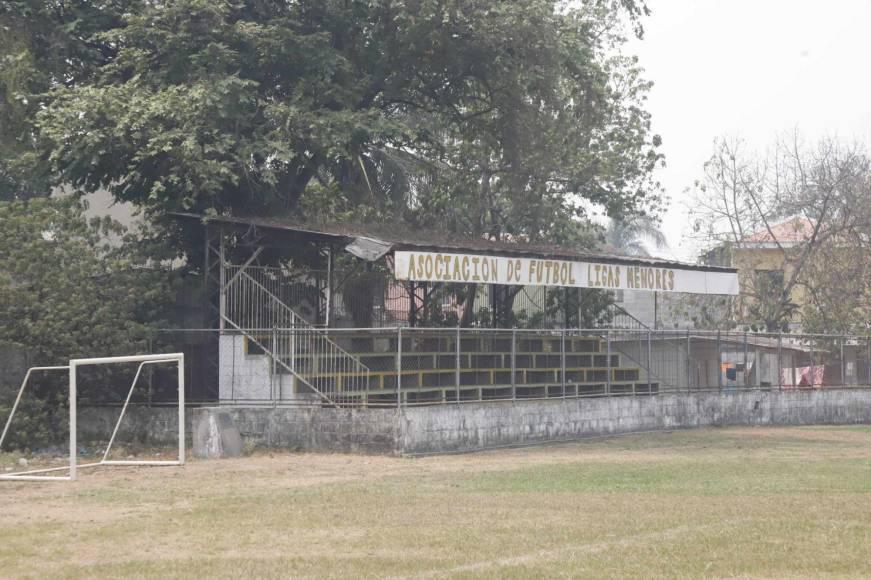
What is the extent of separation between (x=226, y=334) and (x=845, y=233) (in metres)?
28.1

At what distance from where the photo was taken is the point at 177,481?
18.2 m

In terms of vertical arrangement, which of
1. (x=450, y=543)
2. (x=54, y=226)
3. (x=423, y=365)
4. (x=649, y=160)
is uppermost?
(x=649, y=160)

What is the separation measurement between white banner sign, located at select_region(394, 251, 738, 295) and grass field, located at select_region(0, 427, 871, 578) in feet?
12.3

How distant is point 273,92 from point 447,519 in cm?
1596

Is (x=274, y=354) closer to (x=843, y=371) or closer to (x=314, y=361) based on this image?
(x=314, y=361)

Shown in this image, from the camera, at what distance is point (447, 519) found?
45.4 ft

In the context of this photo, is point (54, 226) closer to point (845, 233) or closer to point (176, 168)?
point (176, 168)

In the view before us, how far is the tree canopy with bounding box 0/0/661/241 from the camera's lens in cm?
2384

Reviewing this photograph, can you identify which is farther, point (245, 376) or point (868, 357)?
point (868, 357)

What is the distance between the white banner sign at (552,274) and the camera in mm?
23250

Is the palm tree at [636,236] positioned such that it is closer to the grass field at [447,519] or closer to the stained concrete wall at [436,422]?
the stained concrete wall at [436,422]

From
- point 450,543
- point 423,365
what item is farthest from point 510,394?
point 450,543

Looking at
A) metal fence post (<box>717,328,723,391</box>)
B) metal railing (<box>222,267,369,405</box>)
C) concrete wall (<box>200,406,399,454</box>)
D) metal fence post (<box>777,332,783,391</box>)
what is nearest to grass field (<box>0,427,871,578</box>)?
concrete wall (<box>200,406,399,454</box>)

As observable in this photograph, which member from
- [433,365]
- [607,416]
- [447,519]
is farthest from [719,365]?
[447,519]
